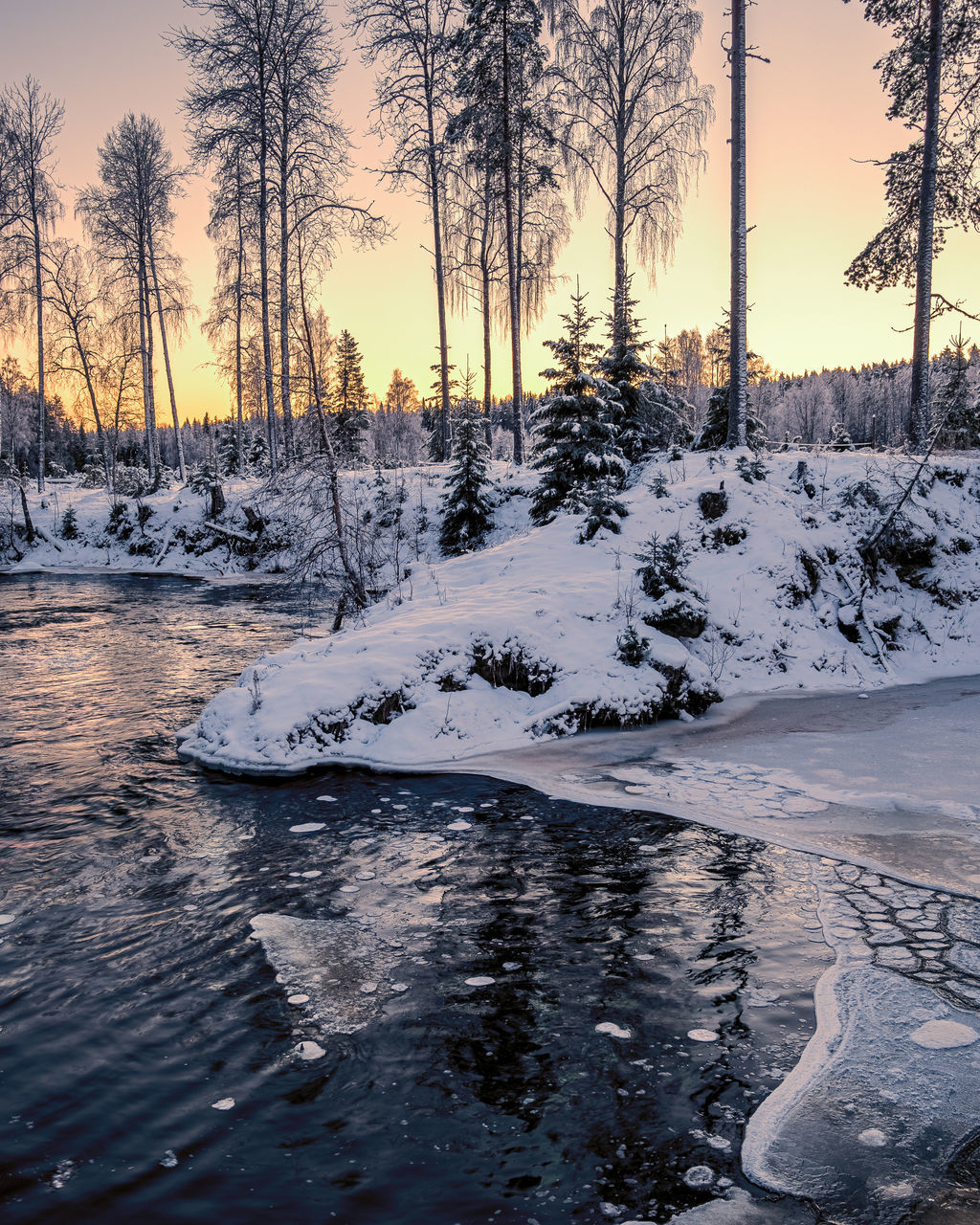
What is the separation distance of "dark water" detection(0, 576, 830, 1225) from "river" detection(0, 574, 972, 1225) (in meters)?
0.01

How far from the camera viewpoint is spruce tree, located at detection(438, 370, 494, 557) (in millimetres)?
16578

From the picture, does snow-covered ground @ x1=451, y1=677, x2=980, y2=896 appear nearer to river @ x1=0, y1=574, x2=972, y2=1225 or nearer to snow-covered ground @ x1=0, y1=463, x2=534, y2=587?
river @ x1=0, y1=574, x2=972, y2=1225

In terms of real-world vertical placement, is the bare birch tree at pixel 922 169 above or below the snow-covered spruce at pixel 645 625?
above

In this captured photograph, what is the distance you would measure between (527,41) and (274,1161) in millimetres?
21598

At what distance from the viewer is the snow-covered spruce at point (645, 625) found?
820 centimetres

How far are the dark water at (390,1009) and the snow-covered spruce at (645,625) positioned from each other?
1.14m

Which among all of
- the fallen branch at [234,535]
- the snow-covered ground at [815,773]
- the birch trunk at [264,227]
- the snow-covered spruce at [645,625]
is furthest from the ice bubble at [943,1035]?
the fallen branch at [234,535]

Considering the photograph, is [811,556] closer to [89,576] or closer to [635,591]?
[635,591]

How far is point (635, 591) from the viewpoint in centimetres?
1037

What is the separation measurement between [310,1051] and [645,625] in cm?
731

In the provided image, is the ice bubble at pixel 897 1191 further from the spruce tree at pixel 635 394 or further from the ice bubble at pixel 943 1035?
the spruce tree at pixel 635 394

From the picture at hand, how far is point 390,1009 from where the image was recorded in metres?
3.83

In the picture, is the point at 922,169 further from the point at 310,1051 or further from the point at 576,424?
the point at 310,1051

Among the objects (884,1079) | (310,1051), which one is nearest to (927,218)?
(884,1079)
